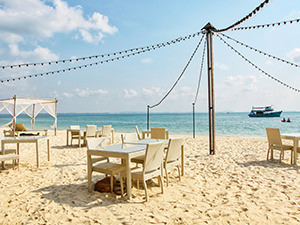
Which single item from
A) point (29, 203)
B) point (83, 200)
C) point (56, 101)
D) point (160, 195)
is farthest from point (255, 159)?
point (56, 101)

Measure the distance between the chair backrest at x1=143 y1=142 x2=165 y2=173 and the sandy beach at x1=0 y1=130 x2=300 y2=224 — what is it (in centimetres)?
45

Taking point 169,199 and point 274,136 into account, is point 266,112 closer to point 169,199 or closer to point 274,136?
point 274,136

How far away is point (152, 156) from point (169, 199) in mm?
652

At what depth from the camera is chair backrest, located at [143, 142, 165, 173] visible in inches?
124

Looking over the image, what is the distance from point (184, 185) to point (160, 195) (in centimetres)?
64

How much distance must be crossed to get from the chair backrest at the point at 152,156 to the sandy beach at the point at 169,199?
45cm

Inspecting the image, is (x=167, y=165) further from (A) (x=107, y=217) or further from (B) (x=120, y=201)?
(A) (x=107, y=217)

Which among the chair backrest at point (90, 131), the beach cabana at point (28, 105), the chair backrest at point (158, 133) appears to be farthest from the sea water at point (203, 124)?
the chair backrest at point (158, 133)

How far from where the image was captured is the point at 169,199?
326cm

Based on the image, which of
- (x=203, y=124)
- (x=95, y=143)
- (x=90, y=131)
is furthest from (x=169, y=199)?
(x=203, y=124)

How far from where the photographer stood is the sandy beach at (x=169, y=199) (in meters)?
2.65

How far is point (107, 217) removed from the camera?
8.80 ft

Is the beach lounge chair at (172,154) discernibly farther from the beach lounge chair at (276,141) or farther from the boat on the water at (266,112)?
the boat on the water at (266,112)

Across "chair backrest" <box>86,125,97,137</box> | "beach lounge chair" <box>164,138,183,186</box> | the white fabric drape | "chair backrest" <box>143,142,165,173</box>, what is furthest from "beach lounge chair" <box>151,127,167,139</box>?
the white fabric drape
